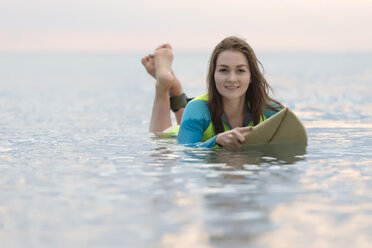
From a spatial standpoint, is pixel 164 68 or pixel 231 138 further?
pixel 164 68

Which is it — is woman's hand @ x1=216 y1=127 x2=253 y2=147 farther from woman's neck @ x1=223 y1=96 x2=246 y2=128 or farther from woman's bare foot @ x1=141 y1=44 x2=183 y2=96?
woman's bare foot @ x1=141 y1=44 x2=183 y2=96

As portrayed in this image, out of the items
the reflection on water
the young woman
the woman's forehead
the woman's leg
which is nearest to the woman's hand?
the young woman

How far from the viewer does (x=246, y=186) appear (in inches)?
174

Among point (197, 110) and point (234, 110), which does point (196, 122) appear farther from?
point (234, 110)

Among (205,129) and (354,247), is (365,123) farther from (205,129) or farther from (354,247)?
(354,247)

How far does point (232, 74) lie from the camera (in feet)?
19.1

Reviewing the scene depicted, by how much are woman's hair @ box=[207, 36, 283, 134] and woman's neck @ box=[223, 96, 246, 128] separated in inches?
2.9

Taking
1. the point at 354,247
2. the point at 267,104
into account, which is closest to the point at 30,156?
the point at 267,104

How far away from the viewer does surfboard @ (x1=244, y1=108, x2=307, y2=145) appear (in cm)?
595

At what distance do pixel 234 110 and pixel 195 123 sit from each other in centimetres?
44

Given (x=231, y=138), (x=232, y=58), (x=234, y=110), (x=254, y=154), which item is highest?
(x=232, y=58)

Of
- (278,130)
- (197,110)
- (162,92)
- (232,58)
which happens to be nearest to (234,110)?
(197,110)

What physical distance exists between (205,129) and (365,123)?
12.7ft

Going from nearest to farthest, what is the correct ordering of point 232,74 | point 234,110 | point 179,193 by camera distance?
1. point 179,193
2. point 232,74
3. point 234,110
